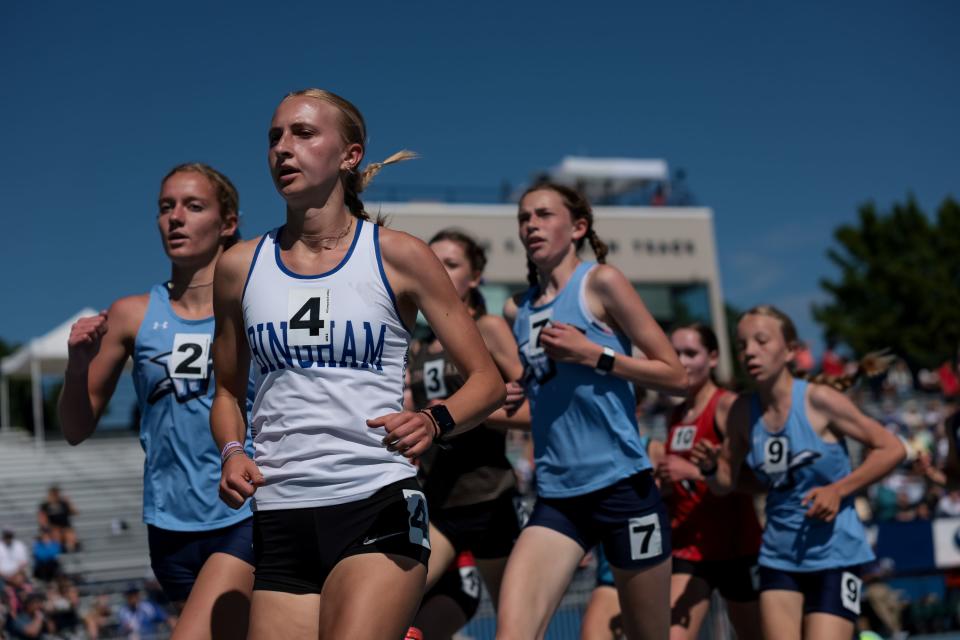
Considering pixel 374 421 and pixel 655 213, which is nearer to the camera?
pixel 374 421

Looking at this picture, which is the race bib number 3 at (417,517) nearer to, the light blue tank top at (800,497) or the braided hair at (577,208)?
the braided hair at (577,208)

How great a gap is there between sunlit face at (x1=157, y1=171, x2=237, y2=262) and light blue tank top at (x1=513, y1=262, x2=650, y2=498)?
1.56 meters

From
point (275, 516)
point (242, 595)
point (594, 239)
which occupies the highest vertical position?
point (594, 239)

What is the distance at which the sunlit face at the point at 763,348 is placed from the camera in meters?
5.74

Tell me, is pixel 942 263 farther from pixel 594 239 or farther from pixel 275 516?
pixel 275 516

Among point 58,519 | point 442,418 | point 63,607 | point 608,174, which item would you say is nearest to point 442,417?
point 442,418

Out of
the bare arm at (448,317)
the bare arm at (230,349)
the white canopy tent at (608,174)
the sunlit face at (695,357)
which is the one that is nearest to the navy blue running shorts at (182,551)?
the bare arm at (230,349)

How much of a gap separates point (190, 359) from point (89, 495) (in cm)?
1947

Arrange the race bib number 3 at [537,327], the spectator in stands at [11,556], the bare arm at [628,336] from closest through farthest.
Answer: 1. the bare arm at [628,336]
2. the race bib number 3 at [537,327]
3. the spectator in stands at [11,556]

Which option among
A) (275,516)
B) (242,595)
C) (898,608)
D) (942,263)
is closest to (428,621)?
(242,595)

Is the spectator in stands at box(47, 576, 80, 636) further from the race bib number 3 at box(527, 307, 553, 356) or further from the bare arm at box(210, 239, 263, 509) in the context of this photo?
the bare arm at box(210, 239, 263, 509)

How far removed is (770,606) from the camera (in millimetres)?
5441

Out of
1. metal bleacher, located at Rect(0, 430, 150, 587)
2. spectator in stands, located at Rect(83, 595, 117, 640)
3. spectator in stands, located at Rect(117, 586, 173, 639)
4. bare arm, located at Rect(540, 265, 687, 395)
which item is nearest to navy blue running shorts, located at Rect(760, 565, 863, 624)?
bare arm, located at Rect(540, 265, 687, 395)

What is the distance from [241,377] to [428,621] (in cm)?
231
